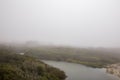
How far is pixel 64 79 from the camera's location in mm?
71000

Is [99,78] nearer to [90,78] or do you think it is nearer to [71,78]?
[90,78]

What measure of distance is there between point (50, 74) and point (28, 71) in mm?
7557

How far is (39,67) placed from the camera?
73.3m

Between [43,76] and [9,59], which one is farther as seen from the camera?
[9,59]

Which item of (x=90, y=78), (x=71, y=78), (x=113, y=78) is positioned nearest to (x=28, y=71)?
(x=71, y=78)

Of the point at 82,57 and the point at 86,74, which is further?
the point at 82,57

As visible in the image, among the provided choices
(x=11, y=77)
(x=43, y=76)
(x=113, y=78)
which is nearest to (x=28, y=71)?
(x=43, y=76)

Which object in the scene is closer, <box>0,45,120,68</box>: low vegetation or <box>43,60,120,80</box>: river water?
<box>43,60,120,80</box>: river water

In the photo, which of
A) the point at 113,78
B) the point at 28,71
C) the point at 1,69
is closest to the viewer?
the point at 1,69

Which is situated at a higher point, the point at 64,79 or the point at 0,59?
the point at 0,59

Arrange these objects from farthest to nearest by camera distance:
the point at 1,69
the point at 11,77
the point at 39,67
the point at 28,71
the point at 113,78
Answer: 1. the point at 113,78
2. the point at 39,67
3. the point at 28,71
4. the point at 1,69
5. the point at 11,77

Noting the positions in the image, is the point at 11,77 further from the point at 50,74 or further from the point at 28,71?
the point at 50,74

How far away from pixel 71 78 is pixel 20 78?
22.5 m

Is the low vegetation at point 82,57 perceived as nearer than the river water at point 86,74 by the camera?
No
